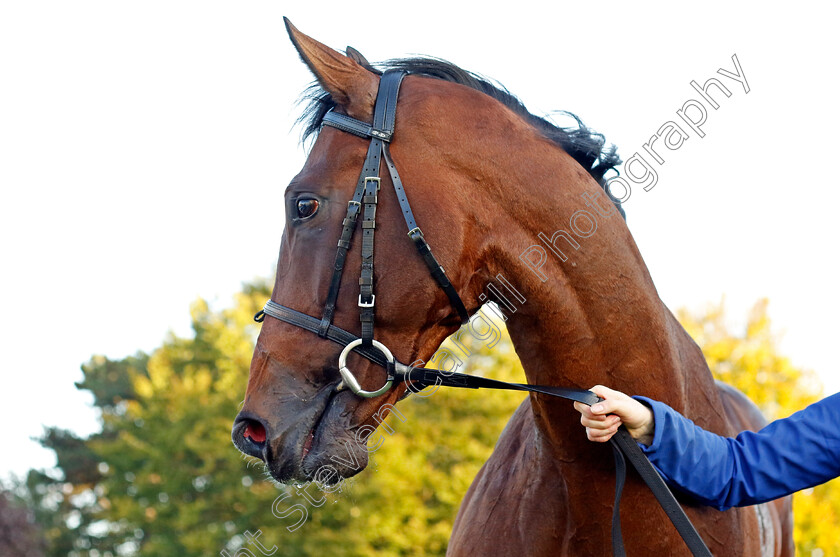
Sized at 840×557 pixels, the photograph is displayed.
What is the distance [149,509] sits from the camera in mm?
25984

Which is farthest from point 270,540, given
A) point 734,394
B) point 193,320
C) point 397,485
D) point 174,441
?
→ point 734,394

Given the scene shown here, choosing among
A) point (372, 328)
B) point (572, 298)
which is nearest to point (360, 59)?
point (372, 328)

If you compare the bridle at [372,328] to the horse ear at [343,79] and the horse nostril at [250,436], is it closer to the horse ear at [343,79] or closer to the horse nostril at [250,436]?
the horse ear at [343,79]

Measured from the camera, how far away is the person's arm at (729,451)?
2430 mm

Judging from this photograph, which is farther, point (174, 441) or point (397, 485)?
point (174, 441)

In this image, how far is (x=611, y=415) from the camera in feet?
8.03

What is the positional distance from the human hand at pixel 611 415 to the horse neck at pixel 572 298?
0.15 metres

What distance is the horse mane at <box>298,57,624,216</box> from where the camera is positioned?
2871mm

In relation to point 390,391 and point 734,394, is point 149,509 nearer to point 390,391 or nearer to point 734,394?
point 734,394

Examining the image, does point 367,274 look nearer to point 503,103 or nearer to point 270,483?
point 503,103

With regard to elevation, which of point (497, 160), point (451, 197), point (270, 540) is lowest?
point (270, 540)

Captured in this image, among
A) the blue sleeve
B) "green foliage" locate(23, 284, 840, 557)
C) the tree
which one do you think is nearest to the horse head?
the blue sleeve

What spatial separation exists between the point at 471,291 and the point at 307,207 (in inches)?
25.8

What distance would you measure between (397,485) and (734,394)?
14151mm
